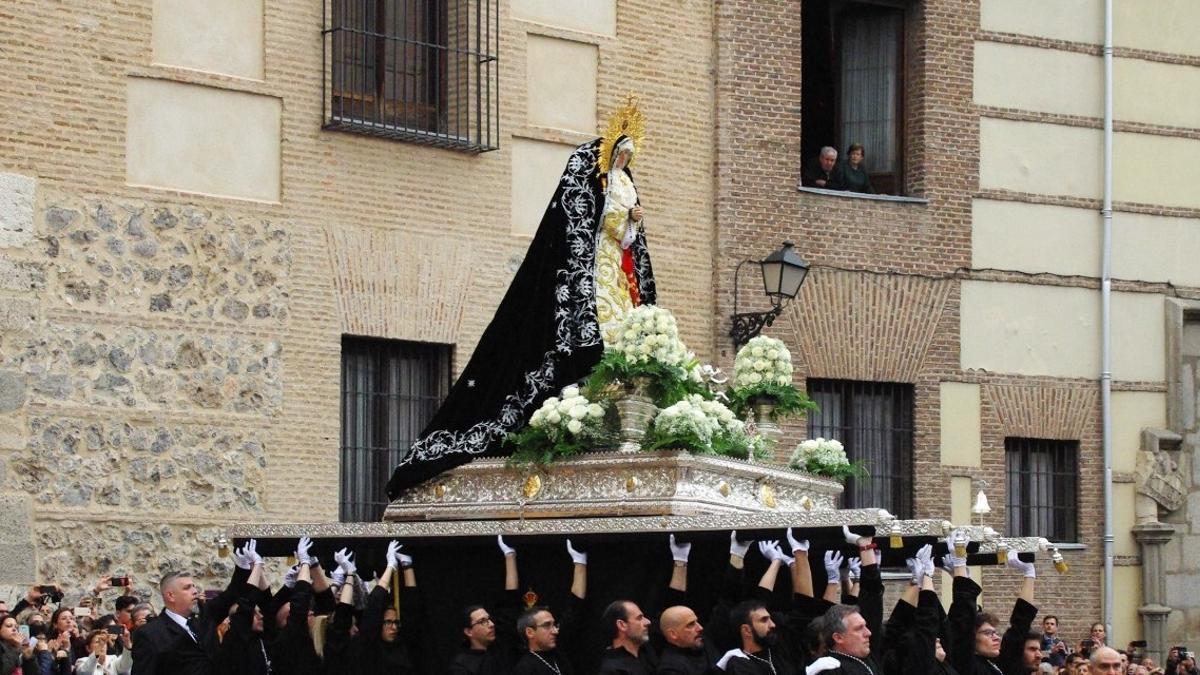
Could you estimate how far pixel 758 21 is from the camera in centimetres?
2253

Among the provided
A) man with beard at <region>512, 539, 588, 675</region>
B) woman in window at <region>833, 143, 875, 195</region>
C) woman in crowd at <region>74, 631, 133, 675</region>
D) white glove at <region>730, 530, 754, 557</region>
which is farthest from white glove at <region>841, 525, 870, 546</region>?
woman in window at <region>833, 143, 875, 195</region>

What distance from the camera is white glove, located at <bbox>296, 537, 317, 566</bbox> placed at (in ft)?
48.3

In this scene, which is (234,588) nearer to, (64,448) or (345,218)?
(64,448)

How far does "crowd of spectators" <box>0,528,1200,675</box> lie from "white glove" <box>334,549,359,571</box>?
0.4 inches

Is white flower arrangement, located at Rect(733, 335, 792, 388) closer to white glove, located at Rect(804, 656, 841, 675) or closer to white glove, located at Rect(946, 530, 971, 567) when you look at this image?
white glove, located at Rect(946, 530, 971, 567)

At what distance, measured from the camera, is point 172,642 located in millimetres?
13711

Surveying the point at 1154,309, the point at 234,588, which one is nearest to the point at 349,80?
the point at 234,588

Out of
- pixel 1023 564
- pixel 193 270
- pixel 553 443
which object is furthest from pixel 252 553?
pixel 193 270

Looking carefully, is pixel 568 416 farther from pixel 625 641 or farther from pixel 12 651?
pixel 12 651

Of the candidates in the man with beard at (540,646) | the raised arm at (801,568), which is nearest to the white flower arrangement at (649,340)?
the raised arm at (801,568)

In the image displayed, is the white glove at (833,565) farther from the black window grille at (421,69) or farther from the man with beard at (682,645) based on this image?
the black window grille at (421,69)

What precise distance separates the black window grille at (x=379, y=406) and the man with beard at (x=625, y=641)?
7.00m

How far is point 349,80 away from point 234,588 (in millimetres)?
6475

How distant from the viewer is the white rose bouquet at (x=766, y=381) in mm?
15844
